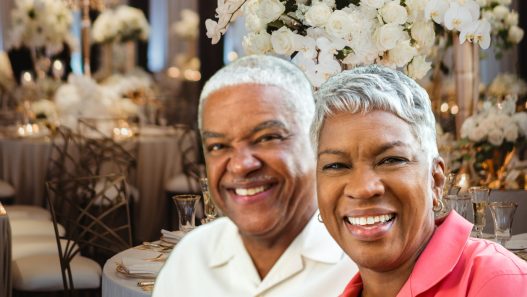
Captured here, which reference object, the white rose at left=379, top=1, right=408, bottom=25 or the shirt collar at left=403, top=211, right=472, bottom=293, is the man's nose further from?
the white rose at left=379, top=1, right=408, bottom=25

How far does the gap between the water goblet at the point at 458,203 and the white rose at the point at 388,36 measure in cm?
104

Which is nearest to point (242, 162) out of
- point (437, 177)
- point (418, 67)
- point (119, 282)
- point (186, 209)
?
point (437, 177)

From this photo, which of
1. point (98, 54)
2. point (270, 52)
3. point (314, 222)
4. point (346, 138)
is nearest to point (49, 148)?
point (270, 52)

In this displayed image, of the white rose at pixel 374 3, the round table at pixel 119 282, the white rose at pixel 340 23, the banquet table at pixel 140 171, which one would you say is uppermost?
the white rose at pixel 374 3

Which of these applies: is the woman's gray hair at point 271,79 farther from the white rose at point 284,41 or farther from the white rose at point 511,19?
the white rose at point 511,19

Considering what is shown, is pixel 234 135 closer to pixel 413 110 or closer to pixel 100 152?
pixel 413 110

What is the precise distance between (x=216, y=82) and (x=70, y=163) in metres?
5.32

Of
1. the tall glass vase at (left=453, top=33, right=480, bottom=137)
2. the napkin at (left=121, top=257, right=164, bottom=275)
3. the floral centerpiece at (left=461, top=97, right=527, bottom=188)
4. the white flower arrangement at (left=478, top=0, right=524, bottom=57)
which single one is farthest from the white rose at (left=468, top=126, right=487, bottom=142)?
the napkin at (left=121, top=257, right=164, bottom=275)

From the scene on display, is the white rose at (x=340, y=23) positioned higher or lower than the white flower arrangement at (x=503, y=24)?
higher

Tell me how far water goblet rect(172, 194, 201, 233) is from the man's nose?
60.0 inches

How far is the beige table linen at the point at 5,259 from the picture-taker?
13.4 ft

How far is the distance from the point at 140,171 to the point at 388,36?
5272mm

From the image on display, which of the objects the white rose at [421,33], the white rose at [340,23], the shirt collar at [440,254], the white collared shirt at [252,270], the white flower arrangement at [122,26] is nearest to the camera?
the shirt collar at [440,254]

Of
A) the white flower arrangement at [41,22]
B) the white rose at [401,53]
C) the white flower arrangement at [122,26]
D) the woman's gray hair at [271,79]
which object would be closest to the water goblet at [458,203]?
the white rose at [401,53]
